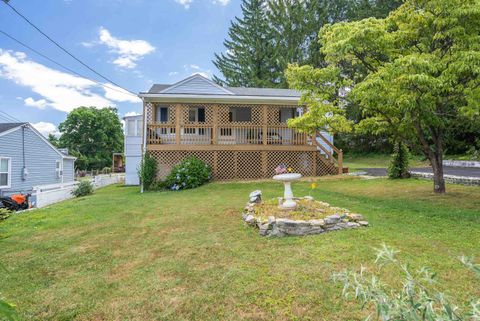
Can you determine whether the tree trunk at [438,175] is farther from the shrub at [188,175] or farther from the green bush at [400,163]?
the shrub at [188,175]

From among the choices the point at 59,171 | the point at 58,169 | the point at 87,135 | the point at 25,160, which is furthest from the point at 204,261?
the point at 87,135

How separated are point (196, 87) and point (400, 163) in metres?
9.85

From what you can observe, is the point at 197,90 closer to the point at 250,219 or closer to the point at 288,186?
the point at 288,186

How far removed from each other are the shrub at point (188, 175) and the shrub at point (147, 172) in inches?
27.3

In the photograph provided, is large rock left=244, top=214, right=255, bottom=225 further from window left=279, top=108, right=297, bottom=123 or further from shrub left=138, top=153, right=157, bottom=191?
window left=279, top=108, right=297, bottom=123

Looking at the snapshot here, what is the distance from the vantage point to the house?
13453mm

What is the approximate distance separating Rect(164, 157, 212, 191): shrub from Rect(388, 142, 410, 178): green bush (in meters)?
8.03

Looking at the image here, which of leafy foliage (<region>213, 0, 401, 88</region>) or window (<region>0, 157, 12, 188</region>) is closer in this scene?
window (<region>0, 157, 12, 188</region>)

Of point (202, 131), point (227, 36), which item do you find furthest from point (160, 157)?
point (227, 36)

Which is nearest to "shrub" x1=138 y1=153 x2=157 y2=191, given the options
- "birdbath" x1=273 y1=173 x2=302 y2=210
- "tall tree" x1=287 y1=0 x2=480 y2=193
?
"tall tree" x1=287 y1=0 x2=480 y2=193

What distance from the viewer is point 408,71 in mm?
6508

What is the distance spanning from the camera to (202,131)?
15.1 metres

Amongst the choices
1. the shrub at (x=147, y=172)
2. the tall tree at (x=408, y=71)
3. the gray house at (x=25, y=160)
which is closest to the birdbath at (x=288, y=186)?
the tall tree at (x=408, y=71)

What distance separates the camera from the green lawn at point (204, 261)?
9.43 ft
